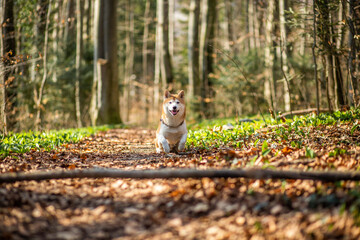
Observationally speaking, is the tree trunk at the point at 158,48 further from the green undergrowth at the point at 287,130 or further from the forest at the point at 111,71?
the green undergrowth at the point at 287,130

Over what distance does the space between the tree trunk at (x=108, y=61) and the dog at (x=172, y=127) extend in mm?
8328

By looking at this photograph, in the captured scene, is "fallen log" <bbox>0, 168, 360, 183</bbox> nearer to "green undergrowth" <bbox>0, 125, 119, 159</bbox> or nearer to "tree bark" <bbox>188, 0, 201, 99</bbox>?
"green undergrowth" <bbox>0, 125, 119, 159</bbox>

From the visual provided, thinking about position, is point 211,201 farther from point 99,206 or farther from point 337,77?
point 337,77

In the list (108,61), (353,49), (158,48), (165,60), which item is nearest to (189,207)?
(353,49)

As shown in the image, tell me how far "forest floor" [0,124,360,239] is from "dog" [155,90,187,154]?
1926mm

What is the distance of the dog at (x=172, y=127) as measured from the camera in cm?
583

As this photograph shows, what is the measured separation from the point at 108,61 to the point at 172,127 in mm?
9086

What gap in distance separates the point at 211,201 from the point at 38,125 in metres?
8.62

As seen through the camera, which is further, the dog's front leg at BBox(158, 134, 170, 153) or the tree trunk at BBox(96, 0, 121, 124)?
the tree trunk at BBox(96, 0, 121, 124)

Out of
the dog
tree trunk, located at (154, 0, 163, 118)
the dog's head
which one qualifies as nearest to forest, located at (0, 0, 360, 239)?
the dog

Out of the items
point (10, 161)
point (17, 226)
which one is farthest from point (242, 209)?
point (10, 161)

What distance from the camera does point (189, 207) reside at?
2.95 meters

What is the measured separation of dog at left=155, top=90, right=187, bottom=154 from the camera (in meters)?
5.83

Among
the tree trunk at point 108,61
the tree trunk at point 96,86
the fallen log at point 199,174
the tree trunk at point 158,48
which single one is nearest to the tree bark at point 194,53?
the tree trunk at point 158,48
